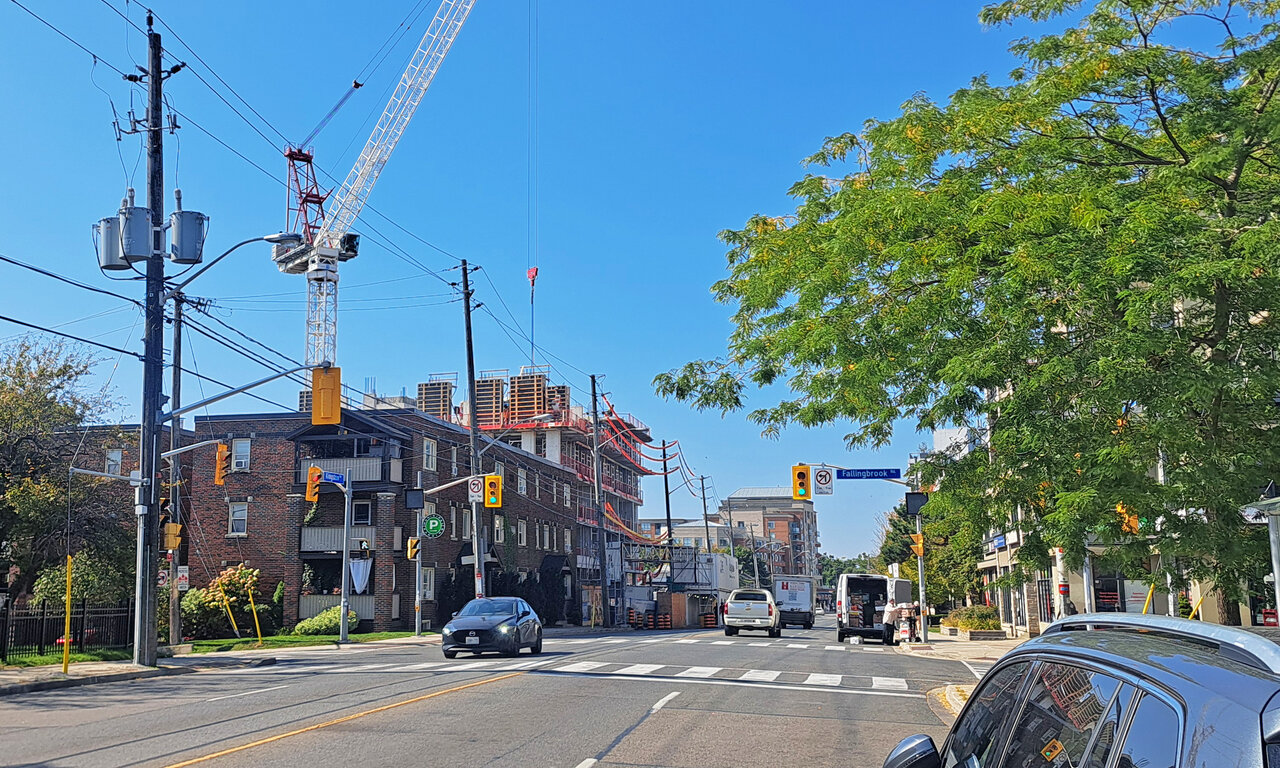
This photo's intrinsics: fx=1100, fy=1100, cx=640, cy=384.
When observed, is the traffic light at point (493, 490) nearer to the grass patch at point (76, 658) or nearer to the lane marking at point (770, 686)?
the grass patch at point (76, 658)

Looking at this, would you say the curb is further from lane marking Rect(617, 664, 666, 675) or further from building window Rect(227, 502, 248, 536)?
building window Rect(227, 502, 248, 536)

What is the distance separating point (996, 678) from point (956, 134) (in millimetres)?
8987

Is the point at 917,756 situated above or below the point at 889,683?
above

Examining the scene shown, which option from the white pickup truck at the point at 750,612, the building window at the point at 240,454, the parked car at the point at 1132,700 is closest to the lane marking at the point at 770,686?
the parked car at the point at 1132,700

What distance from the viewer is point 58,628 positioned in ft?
88.7

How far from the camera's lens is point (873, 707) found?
16.0 metres

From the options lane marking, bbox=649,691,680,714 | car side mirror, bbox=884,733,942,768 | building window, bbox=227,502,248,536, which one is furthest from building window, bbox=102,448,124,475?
car side mirror, bbox=884,733,942,768

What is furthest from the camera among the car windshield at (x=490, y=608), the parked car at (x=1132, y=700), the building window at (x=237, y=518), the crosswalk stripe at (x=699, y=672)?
the building window at (x=237, y=518)

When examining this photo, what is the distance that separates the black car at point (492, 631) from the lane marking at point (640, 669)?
155 inches

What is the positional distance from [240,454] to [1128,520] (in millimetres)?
45390

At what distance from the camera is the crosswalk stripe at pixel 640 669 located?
20172 mm

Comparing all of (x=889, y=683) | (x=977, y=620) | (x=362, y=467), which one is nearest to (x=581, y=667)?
(x=889, y=683)

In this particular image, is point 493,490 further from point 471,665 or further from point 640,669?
point 640,669

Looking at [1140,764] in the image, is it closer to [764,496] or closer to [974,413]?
[974,413]
